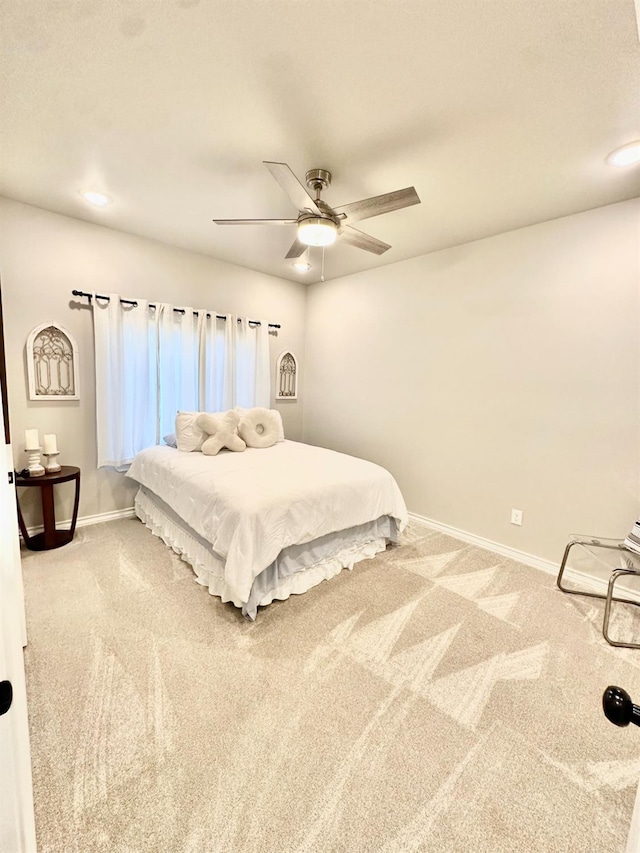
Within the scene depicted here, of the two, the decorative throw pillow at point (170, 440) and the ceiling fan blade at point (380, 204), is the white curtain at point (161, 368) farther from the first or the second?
the ceiling fan blade at point (380, 204)

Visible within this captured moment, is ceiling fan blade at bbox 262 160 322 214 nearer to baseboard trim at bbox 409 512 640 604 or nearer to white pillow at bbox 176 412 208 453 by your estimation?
white pillow at bbox 176 412 208 453

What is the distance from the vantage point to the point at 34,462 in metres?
2.71

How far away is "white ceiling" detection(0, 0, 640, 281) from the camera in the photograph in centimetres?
126

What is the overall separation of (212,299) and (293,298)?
1.11m

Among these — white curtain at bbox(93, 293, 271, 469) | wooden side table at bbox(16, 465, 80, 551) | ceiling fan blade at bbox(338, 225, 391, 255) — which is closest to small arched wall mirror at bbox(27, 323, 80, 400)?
white curtain at bbox(93, 293, 271, 469)

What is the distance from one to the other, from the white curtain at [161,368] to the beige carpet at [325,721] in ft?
4.43

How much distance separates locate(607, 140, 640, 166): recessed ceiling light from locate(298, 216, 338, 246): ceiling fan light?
4.87 feet

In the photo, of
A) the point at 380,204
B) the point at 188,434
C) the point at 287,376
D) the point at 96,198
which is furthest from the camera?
the point at 287,376

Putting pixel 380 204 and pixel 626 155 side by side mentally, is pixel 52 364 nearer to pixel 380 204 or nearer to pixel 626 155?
pixel 380 204

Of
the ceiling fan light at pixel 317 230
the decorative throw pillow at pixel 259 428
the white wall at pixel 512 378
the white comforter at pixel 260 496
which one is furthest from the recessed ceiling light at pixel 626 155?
the decorative throw pillow at pixel 259 428

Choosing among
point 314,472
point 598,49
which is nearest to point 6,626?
point 314,472

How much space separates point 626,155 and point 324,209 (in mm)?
1589

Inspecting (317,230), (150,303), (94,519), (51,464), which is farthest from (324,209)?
(94,519)

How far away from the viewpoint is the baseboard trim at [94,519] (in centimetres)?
295
